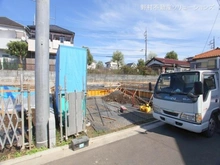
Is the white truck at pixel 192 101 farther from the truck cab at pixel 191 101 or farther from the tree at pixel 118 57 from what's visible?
the tree at pixel 118 57

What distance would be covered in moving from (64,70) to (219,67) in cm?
480

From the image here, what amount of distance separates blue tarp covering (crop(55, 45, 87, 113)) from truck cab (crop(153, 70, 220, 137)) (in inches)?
104

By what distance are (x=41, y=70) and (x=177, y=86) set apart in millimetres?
3928

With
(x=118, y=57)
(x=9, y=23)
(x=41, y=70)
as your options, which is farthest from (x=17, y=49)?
(x=118, y=57)

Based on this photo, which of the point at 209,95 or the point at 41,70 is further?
the point at 209,95

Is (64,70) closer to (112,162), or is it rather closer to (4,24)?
(112,162)

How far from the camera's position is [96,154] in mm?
3418

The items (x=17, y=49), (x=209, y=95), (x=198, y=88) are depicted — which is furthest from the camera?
(x=17, y=49)

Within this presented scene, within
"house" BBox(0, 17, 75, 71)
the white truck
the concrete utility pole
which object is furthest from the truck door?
"house" BBox(0, 17, 75, 71)

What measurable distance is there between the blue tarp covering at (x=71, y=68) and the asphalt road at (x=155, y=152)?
6.15 feet

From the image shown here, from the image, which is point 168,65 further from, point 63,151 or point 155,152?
point 63,151

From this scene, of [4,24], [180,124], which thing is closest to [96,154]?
[180,124]

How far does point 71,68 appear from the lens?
472 centimetres

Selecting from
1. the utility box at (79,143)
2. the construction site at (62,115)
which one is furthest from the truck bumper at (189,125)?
the utility box at (79,143)
